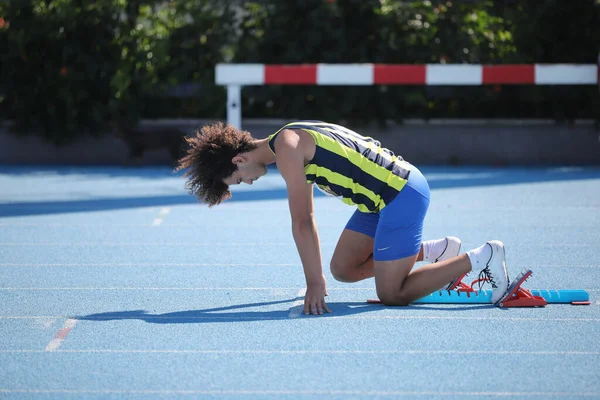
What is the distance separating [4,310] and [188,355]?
145cm

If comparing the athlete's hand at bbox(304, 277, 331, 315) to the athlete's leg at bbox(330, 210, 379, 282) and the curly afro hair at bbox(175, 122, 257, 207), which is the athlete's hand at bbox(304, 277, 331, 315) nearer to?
the athlete's leg at bbox(330, 210, 379, 282)

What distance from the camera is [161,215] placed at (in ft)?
28.0

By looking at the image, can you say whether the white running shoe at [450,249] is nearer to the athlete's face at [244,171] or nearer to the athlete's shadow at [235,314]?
the athlete's shadow at [235,314]

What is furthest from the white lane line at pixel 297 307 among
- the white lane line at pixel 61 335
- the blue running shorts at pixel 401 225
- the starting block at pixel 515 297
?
the white lane line at pixel 61 335

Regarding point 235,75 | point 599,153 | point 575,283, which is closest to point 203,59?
point 235,75

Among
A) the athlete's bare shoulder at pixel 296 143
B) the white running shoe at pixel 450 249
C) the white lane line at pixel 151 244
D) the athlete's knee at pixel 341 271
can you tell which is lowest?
the white lane line at pixel 151 244

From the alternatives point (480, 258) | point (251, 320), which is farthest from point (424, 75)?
point (251, 320)

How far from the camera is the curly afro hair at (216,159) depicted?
4465 millimetres

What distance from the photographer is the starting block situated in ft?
15.7

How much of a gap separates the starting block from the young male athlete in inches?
3.8

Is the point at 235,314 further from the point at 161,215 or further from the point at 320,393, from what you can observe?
the point at 161,215

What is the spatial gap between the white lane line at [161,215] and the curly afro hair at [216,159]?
11.6 feet

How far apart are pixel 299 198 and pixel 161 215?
440 centimetres

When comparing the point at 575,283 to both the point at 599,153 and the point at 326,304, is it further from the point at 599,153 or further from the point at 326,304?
the point at 599,153
